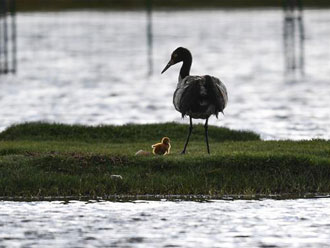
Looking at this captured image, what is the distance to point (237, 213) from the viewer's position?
15797mm

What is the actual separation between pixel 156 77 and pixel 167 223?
141ft

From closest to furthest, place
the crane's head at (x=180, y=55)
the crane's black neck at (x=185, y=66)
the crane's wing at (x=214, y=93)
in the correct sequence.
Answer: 1. the crane's wing at (x=214, y=93)
2. the crane's black neck at (x=185, y=66)
3. the crane's head at (x=180, y=55)

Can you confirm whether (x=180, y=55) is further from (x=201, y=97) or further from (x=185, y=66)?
(x=201, y=97)

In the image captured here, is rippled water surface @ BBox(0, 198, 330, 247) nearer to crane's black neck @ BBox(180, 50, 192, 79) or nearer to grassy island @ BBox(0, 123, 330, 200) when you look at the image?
grassy island @ BBox(0, 123, 330, 200)

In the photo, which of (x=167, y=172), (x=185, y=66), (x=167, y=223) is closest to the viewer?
(x=167, y=223)

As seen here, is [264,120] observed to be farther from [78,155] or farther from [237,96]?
[78,155]

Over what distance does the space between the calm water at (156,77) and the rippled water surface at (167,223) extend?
35.6 ft

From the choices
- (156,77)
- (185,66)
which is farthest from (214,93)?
(156,77)

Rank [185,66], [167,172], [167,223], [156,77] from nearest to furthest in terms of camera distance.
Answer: [167,223] → [167,172] → [185,66] → [156,77]

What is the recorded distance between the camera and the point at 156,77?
57.9 m

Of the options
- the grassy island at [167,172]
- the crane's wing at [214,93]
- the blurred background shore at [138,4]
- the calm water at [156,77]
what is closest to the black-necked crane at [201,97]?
the crane's wing at [214,93]

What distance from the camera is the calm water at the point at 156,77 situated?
3447 centimetres

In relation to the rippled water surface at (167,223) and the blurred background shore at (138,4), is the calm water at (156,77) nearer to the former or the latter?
the rippled water surface at (167,223)

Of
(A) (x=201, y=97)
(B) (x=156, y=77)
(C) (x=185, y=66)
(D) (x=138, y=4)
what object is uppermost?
(D) (x=138, y=4)
